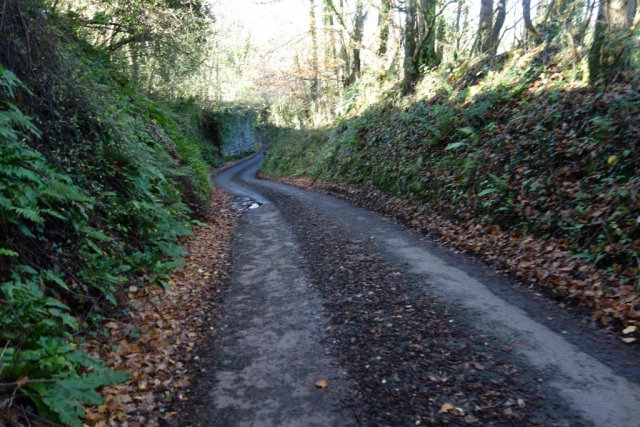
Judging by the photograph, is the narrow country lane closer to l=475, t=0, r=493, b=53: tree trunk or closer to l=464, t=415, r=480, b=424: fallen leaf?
l=464, t=415, r=480, b=424: fallen leaf

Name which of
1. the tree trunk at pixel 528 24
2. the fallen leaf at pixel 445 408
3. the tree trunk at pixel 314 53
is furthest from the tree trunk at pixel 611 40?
the tree trunk at pixel 314 53

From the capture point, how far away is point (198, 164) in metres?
15.4

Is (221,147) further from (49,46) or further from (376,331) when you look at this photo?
(376,331)

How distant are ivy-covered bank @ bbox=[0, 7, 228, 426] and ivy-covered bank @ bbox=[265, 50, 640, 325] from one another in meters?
5.79

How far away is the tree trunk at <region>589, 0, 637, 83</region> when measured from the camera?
905 cm

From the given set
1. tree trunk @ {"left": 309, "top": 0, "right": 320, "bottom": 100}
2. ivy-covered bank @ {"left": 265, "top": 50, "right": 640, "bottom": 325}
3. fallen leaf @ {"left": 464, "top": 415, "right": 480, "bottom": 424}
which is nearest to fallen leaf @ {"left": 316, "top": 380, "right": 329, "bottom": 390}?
fallen leaf @ {"left": 464, "top": 415, "right": 480, "bottom": 424}

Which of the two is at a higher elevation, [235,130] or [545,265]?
[235,130]

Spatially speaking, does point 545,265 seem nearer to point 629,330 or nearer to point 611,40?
point 629,330

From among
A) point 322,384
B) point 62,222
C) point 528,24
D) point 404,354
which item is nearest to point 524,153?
point 404,354

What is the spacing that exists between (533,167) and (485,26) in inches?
347

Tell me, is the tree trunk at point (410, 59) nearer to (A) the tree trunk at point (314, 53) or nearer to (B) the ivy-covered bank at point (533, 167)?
(B) the ivy-covered bank at point (533, 167)

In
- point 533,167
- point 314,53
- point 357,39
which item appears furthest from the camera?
point 314,53

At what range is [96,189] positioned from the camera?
662 centimetres

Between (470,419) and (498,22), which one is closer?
(470,419)
